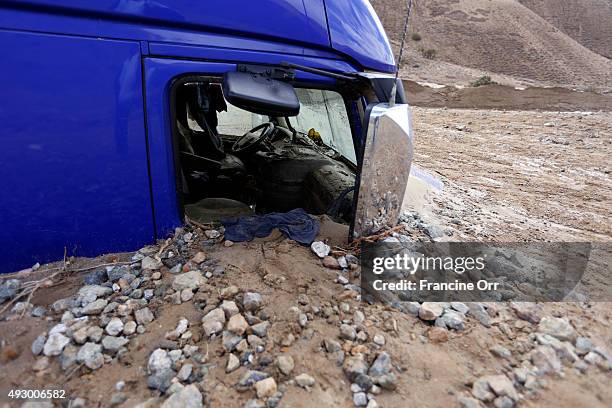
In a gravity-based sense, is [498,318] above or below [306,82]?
below

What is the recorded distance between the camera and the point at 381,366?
4.75ft

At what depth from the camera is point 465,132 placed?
891 cm

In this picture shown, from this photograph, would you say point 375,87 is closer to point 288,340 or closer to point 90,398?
point 288,340

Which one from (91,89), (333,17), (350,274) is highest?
(333,17)

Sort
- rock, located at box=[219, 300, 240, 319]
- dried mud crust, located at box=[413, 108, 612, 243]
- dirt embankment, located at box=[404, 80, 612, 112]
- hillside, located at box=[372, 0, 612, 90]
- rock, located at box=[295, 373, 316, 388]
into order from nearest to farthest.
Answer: rock, located at box=[295, 373, 316, 388]
rock, located at box=[219, 300, 240, 319]
dried mud crust, located at box=[413, 108, 612, 243]
dirt embankment, located at box=[404, 80, 612, 112]
hillside, located at box=[372, 0, 612, 90]

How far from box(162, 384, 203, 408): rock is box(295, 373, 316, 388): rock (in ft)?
1.14

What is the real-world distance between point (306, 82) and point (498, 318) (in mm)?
1497

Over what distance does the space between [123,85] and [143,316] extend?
38.0 inches

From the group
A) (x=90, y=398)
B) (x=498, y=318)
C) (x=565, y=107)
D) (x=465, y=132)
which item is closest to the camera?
(x=90, y=398)

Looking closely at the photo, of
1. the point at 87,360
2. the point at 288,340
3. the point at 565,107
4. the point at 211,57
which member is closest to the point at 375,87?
the point at 211,57

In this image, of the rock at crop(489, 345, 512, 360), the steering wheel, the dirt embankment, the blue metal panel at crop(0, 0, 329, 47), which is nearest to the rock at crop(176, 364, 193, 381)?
the rock at crop(489, 345, 512, 360)

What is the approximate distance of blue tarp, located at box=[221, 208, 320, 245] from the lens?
80.0 inches

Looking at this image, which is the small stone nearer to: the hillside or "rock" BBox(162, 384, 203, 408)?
"rock" BBox(162, 384, 203, 408)

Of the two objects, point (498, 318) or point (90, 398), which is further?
point (498, 318)
